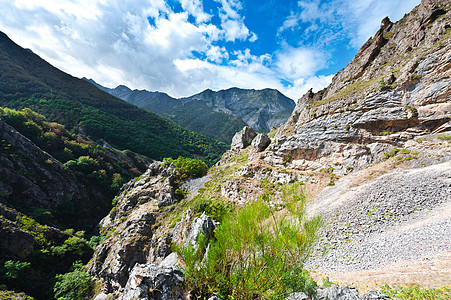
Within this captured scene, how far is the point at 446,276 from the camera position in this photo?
21.3ft

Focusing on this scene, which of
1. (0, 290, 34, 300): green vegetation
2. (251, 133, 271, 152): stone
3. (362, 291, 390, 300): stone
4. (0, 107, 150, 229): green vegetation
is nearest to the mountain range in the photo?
(362, 291, 390, 300): stone

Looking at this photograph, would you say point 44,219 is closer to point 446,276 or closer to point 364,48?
point 446,276

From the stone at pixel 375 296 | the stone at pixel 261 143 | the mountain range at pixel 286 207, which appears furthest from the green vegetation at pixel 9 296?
the stone at pixel 261 143

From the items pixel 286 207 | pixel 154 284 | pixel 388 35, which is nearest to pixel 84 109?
pixel 154 284

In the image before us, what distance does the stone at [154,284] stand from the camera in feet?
17.1

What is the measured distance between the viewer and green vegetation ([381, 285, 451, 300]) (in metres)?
5.63

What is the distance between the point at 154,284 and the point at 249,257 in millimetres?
3380

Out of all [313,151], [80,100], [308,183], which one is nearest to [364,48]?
[313,151]

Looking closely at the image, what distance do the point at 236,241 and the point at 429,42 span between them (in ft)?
130

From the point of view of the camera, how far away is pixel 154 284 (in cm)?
536

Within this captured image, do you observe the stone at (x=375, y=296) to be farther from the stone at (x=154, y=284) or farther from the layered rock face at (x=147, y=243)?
the stone at (x=154, y=284)

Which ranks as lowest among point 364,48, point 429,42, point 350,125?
point 350,125

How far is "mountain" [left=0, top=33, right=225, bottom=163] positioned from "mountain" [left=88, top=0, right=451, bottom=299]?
51245mm

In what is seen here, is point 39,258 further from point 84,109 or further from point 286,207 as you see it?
point 84,109
